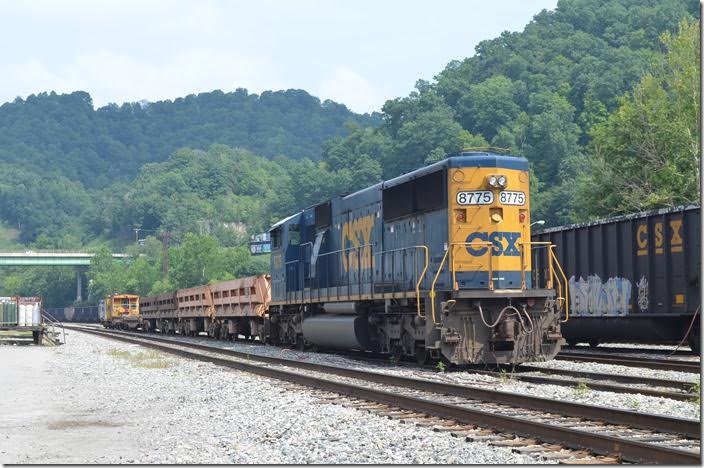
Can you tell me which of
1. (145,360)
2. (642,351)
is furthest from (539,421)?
(145,360)

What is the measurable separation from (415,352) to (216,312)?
2423 cm

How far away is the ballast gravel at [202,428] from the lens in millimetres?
9992

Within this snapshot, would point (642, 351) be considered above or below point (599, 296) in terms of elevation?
below

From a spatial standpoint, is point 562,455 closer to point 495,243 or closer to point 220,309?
point 495,243

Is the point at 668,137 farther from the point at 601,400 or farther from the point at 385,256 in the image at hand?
the point at 601,400

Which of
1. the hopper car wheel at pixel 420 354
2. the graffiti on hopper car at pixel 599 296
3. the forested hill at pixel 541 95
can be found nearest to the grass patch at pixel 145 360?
the hopper car wheel at pixel 420 354

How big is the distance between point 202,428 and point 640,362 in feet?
37.7

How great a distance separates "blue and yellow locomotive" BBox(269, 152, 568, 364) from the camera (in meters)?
18.9

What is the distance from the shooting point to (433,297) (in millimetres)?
18906

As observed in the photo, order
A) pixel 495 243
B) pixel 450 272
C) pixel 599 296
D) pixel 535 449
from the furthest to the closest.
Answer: pixel 599 296 < pixel 495 243 < pixel 450 272 < pixel 535 449

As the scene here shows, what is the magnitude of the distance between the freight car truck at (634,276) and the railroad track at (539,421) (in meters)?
9.27

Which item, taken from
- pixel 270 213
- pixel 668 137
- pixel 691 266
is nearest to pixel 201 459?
pixel 691 266

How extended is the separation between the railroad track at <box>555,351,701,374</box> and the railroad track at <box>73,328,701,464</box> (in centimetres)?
600

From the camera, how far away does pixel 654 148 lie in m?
51.1
